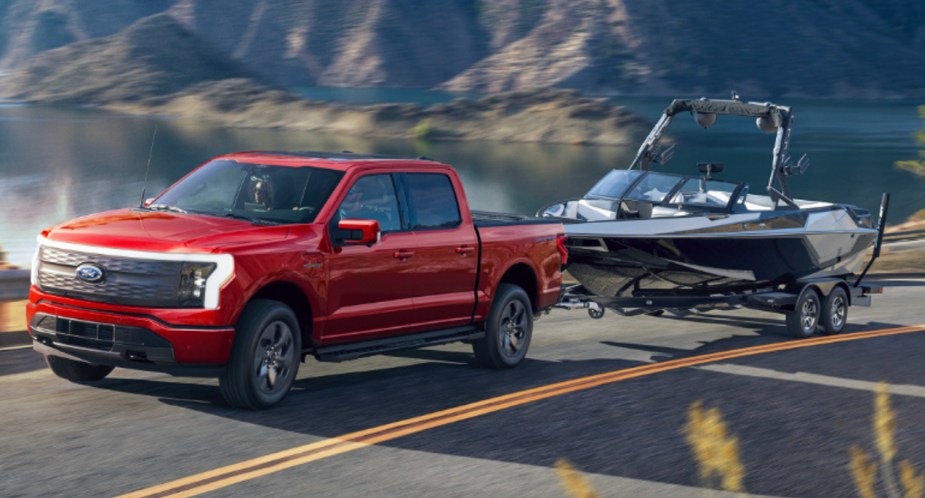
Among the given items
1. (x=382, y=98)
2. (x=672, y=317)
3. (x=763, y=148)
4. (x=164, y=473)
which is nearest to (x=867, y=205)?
(x=763, y=148)

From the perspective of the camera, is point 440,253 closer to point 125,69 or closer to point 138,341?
point 138,341

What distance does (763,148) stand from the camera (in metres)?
115

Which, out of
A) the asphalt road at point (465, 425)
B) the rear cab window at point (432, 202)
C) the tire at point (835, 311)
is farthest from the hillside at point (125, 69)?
the rear cab window at point (432, 202)

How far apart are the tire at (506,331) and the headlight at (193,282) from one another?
3.35 meters

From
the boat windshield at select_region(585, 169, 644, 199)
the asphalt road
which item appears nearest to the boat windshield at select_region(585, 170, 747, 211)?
the boat windshield at select_region(585, 169, 644, 199)

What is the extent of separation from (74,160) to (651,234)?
265ft

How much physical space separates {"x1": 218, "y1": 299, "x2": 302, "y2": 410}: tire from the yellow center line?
77cm

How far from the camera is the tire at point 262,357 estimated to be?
8273 millimetres

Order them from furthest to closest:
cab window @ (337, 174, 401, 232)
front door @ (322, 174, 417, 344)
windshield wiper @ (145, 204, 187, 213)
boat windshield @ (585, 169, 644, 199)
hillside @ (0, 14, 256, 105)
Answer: hillside @ (0, 14, 256, 105) → boat windshield @ (585, 169, 644, 199) → cab window @ (337, 174, 401, 232) → windshield wiper @ (145, 204, 187, 213) → front door @ (322, 174, 417, 344)

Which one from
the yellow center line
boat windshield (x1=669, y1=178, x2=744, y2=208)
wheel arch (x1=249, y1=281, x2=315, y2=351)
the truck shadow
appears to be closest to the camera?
the yellow center line

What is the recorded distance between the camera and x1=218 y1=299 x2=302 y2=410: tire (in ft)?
27.1

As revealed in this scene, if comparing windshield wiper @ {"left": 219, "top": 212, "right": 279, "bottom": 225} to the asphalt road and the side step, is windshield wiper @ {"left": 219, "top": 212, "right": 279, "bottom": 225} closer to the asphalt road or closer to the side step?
the side step

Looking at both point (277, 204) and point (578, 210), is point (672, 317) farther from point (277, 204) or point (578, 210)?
point (277, 204)

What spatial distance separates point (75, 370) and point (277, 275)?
1.87m
